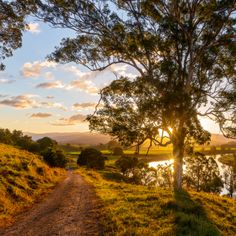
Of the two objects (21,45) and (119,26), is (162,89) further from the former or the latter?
(21,45)

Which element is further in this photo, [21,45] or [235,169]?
[235,169]

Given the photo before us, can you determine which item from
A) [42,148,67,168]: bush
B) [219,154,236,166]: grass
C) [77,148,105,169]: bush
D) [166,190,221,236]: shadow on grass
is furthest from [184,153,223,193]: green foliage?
[166,190,221,236]: shadow on grass

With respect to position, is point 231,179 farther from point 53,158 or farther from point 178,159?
point 178,159

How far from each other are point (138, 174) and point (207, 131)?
51709mm

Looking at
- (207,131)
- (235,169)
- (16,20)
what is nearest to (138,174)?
(235,169)

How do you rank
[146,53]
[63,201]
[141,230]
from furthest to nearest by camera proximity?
[146,53] → [63,201] → [141,230]

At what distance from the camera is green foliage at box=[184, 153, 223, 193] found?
69438 mm

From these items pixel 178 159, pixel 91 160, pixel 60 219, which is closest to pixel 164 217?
pixel 60 219

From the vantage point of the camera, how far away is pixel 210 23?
83.2 feet

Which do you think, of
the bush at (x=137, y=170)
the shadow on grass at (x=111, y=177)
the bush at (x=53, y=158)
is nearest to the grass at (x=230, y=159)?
the bush at (x=137, y=170)

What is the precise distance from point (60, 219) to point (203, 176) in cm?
6151

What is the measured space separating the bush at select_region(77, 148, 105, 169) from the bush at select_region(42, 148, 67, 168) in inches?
1008

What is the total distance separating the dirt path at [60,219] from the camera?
41.3 feet

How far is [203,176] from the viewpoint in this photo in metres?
71.5
